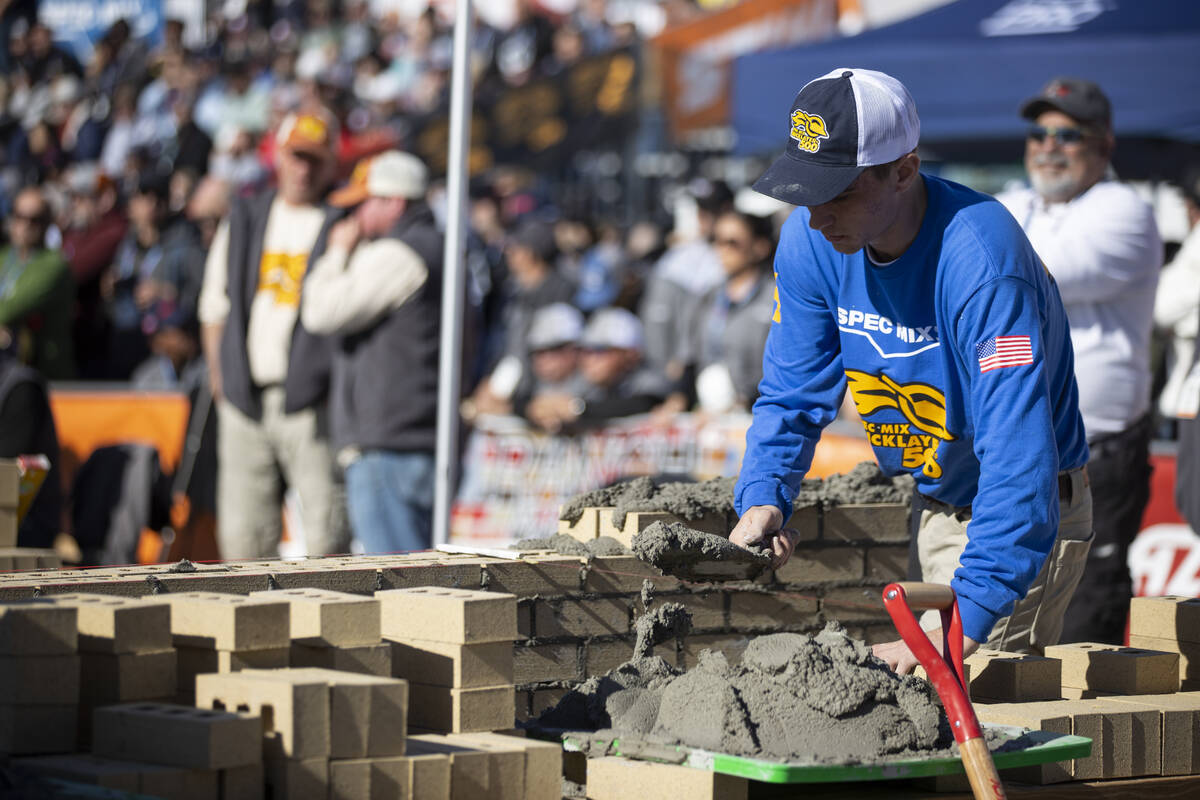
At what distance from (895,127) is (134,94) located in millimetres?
19096

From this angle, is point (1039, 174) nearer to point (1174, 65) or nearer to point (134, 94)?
point (1174, 65)

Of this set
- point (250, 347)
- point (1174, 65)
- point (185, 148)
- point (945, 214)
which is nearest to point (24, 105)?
point (185, 148)

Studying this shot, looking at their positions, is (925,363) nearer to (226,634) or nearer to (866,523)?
(866,523)

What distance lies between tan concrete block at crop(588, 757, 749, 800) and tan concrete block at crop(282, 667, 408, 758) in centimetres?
52

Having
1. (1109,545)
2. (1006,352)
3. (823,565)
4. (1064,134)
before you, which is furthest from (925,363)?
(1064,134)

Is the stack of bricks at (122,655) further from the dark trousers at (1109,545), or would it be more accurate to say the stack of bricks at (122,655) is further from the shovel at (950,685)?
the dark trousers at (1109,545)

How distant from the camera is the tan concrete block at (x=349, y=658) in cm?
343

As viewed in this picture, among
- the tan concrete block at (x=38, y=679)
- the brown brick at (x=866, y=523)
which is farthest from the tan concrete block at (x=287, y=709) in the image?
the brown brick at (x=866, y=523)

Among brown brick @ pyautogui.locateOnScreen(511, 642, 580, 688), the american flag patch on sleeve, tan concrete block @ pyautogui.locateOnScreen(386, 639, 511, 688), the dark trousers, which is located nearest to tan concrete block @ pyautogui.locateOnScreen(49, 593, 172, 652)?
tan concrete block @ pyautogui.locateOnScreen(386, 639, 511, 688)

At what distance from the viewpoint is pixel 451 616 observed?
3547mm

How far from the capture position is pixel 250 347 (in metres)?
8.52

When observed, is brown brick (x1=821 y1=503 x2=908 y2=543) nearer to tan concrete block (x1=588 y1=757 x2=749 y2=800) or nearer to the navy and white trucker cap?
the navy and white trucker cap

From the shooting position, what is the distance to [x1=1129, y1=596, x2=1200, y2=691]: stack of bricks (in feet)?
15.4

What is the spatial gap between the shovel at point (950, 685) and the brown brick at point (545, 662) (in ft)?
4.47
